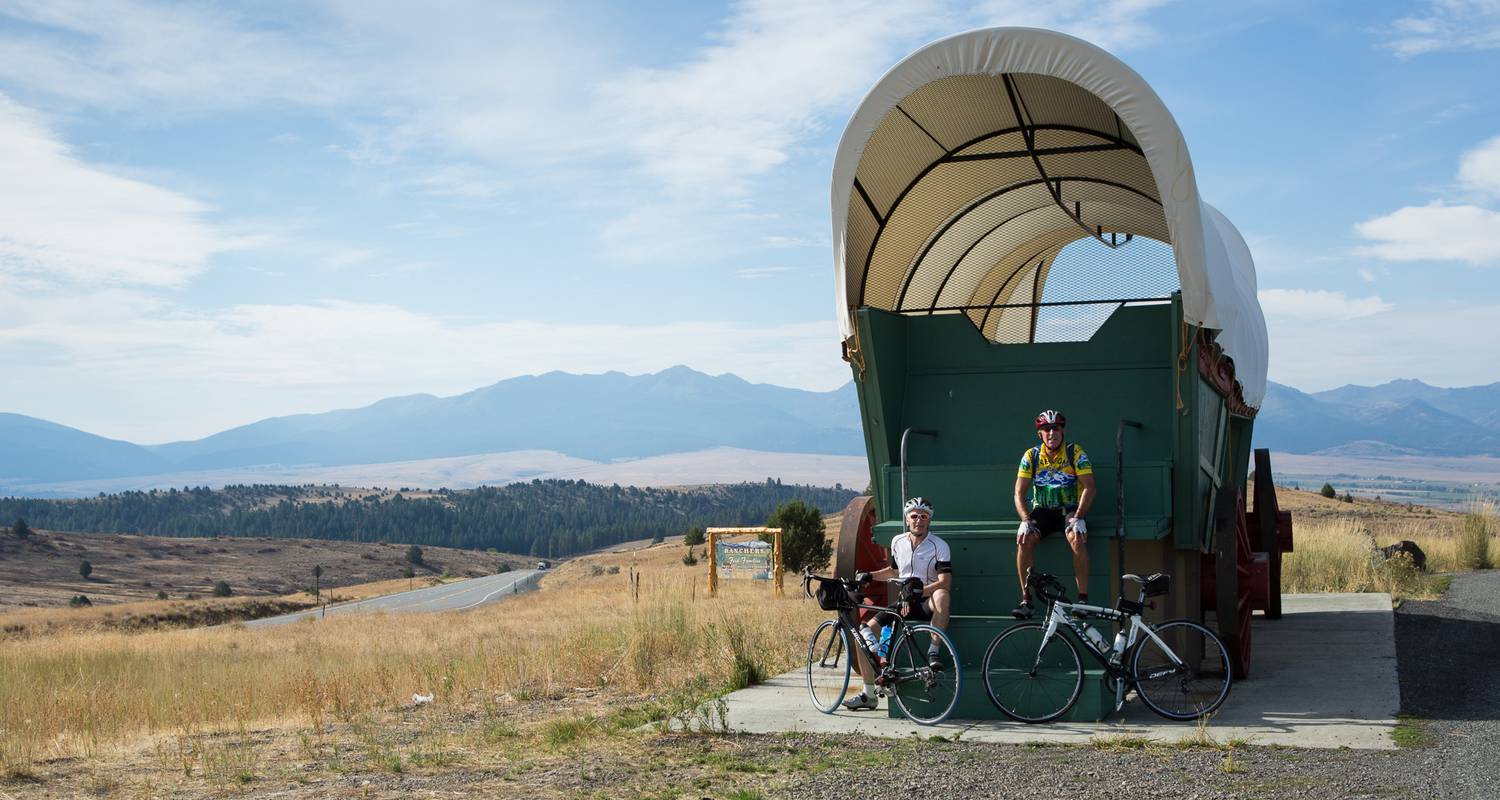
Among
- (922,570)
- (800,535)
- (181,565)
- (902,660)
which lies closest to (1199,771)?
(902,660)

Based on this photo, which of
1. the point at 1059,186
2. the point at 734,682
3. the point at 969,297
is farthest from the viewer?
the point at 969,297

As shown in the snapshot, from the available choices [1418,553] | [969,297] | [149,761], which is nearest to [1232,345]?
[969,297]

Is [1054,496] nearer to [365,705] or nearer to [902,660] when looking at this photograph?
[902,660]

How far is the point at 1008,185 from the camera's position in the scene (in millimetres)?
11781

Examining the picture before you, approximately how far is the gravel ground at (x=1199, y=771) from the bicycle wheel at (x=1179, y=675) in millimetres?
1027

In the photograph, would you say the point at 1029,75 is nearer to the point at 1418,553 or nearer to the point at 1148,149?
the point at 1148,149

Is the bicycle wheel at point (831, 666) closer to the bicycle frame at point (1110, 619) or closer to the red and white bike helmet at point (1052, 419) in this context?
the bicycle frame at point (1110, 619)

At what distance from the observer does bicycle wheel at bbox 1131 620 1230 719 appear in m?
Answer: 8.93

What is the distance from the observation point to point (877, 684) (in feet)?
30.2

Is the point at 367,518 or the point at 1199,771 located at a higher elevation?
the point at 367,518

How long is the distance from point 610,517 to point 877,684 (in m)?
181

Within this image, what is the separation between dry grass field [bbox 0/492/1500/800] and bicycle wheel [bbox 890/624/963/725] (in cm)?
86

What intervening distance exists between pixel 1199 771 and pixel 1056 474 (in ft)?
8.45

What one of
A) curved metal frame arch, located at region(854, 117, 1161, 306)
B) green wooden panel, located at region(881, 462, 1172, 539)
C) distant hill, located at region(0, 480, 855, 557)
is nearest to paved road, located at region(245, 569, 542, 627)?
curved metal frame arch, located at region(854, 117, 1161, 306)
